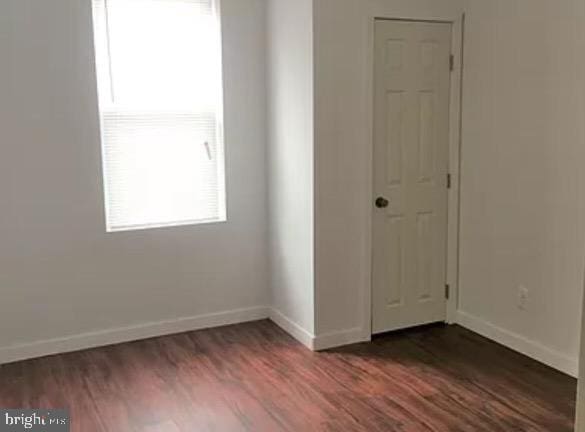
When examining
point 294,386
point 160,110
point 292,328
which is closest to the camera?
point 294,386

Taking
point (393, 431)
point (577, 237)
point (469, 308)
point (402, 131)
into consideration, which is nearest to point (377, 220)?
point (402, 131)

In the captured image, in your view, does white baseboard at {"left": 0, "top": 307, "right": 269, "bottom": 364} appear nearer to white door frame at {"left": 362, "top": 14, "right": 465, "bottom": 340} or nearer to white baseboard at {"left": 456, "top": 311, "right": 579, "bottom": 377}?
white door frame at {"left": 362, "top": 14, "right": 465, "bottom": 340}

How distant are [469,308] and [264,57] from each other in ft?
7.43

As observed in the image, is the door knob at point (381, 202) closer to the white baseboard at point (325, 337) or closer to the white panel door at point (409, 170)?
the white panel door at point (409, 170)

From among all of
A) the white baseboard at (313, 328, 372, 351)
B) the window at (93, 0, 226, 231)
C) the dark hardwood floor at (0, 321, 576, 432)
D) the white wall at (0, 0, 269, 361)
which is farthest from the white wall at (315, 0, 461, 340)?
the window at (93, 0, 226, 231)

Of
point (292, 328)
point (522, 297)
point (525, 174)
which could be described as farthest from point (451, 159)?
point (292, 328)

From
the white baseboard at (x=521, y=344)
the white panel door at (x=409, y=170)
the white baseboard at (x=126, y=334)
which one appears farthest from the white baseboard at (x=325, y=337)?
the white baseboard at (x=521, y=344)

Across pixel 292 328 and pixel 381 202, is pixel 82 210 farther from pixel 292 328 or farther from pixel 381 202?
pixel 381 202

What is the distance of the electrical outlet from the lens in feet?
13.0

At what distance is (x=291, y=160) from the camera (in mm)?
4262

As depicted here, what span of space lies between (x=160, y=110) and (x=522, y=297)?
2629 mm

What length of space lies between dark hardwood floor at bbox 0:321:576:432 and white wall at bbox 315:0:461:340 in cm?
34

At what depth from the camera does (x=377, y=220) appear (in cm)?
423

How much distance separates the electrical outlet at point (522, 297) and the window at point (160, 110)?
205 centimetres
